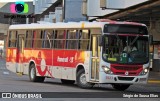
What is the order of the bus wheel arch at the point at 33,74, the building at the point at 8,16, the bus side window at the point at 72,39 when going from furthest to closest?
the building at the point at 8,16
the bus wheel arch at the point at 33,74
the bus side window at the point at 72,39

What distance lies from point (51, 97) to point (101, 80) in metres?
3.69

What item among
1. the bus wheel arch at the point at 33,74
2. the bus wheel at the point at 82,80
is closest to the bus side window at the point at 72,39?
the bus wheel at the point at 82,80

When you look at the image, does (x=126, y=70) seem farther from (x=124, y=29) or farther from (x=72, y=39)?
(x=72, y=39)

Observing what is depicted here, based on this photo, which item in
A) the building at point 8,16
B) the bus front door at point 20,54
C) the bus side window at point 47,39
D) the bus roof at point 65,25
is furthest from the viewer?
the building at point 8,16

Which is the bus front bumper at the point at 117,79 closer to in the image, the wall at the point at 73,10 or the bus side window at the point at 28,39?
the bus side window at the point at 28,39

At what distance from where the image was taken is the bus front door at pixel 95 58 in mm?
20531

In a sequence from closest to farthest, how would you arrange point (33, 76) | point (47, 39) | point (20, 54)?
point (47, 39) < point (33, 76) < point (20, 54)

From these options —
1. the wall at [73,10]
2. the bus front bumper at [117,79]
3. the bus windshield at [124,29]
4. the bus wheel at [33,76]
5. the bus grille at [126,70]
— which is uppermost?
the wall at [73,10]

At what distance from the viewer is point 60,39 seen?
2336 cm

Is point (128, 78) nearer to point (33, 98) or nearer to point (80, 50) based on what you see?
point (80, 50)

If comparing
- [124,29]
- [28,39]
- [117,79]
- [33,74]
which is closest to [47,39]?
[28,39]

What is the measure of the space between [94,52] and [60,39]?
306 cm

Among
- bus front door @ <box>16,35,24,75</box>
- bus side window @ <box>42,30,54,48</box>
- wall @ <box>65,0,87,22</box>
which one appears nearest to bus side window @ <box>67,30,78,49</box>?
bus side window @ <box>42,30,54,48</box>

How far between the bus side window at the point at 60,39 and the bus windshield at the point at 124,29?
3.27 metres
